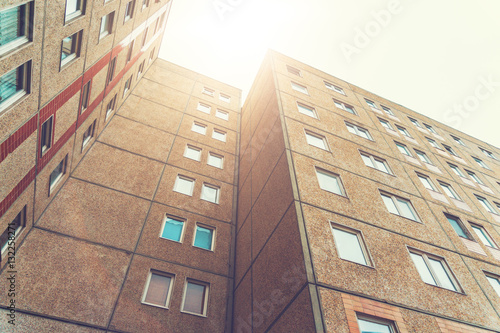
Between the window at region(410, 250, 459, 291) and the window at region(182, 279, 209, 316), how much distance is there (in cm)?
754

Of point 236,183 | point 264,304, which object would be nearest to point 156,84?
point 236,183

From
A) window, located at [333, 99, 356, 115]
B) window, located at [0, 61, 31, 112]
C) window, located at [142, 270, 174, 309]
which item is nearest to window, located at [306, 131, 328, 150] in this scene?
window, located at [333, 99, 356, 115]

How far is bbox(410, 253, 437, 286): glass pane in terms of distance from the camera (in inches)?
339

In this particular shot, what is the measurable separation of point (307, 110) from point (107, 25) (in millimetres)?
10336

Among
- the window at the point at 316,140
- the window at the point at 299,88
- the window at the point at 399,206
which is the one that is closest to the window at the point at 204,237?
the window at the point at 316,140

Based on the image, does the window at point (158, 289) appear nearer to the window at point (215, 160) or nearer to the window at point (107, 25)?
the window at point (215, 160)

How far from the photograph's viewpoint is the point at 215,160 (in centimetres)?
1678

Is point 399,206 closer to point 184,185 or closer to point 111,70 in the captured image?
point 184,185

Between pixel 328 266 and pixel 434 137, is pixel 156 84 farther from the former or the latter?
pixel 434 137

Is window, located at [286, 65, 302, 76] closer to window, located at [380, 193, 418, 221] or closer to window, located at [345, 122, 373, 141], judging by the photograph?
window, located at [345, 122, 373, 141]

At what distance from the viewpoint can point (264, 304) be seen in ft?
27.3

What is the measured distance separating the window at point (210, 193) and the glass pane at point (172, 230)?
209 cm

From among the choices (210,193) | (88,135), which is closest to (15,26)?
(88,135)

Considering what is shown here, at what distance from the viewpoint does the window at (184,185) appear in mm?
13836
